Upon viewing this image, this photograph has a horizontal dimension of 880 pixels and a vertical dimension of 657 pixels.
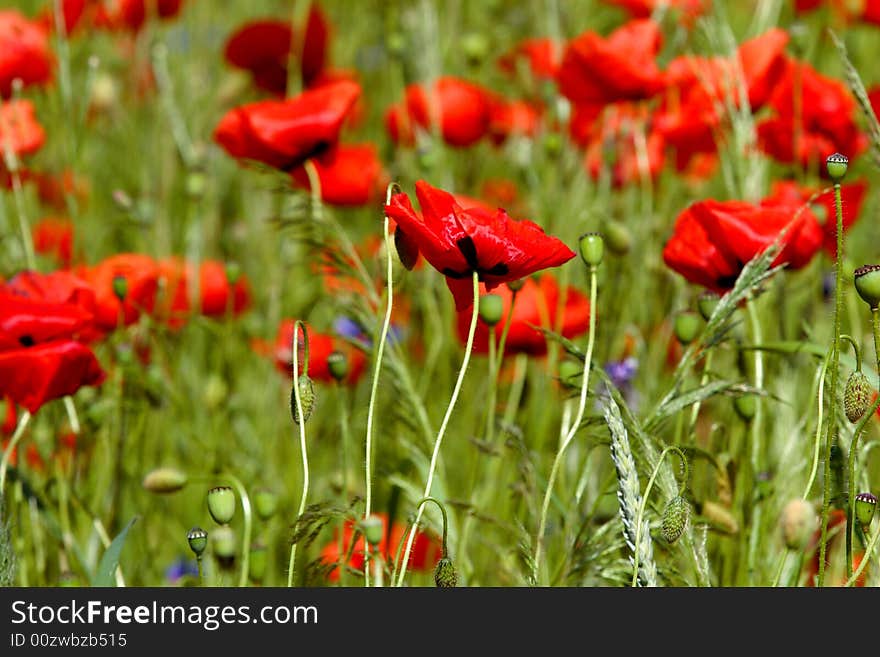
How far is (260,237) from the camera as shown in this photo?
262cm

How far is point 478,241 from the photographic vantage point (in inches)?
41.9

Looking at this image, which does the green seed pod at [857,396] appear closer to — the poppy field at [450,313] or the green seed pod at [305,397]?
the poppy field at [450,313]

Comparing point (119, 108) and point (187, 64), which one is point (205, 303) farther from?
point (119, 108)

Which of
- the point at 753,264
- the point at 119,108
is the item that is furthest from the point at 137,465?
the point at 119,108

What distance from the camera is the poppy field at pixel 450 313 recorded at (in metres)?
1.15

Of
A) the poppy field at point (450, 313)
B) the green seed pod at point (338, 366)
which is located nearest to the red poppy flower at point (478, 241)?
the poppy field at point (450, 313)

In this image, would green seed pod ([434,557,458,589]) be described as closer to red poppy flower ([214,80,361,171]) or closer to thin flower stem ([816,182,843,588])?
thin flower stem ([816,182,843,588])

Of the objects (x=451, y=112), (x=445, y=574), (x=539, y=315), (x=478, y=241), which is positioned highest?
(x=451, y=112)

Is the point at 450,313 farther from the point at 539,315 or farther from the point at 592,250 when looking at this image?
the point at 592,250

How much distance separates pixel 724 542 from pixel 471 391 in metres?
0.72

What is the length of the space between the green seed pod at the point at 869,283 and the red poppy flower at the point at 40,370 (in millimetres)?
699

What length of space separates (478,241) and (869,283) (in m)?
0.30

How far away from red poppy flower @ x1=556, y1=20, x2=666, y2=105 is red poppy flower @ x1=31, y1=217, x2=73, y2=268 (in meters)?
0.81

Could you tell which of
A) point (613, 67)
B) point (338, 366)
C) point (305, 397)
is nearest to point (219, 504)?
point (305, 397)
